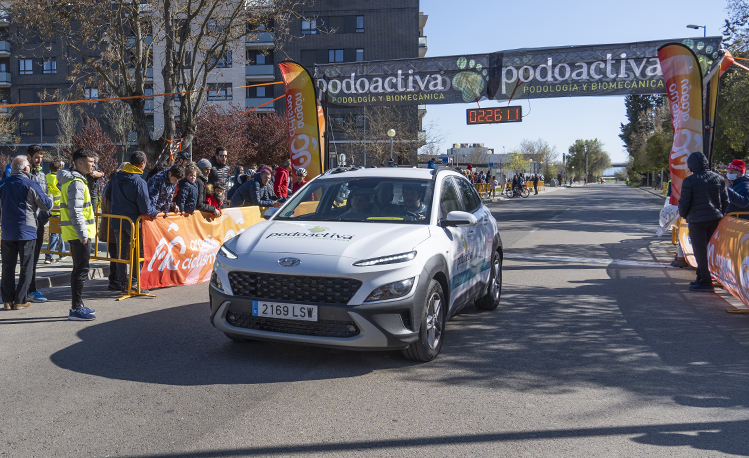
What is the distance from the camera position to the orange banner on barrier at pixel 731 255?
736 cm

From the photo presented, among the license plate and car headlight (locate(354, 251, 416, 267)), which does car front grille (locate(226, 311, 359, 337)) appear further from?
car headlight (locate(354, 251, 416, 267))

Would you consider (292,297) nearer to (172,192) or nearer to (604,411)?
(604,411)

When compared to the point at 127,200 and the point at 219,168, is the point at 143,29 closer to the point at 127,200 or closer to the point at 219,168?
the point at 219,168

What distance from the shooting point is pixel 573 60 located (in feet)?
51.0

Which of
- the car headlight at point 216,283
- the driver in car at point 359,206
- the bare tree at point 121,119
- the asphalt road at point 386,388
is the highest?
the bare tree at point 121,119

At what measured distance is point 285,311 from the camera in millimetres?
4945

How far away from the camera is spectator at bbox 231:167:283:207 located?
11.7m

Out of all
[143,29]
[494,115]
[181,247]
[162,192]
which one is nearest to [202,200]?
[162,192]

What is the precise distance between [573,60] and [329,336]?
12835 mm

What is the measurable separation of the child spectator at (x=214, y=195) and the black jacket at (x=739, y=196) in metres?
7.85

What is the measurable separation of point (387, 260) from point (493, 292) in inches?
115

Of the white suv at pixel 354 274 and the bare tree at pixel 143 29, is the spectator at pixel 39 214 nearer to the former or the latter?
the white suv at pixel 354 274

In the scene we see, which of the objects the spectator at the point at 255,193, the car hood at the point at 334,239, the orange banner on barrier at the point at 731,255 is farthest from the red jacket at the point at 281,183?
the orange banner on barrier at the point at 731,255

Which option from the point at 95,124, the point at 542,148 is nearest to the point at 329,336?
the point at 95,124
